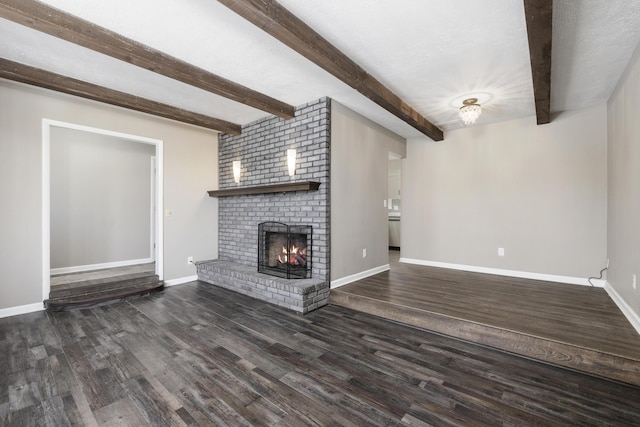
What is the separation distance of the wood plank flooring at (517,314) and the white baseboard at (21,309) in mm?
3474

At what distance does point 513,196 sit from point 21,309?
658 centimetres

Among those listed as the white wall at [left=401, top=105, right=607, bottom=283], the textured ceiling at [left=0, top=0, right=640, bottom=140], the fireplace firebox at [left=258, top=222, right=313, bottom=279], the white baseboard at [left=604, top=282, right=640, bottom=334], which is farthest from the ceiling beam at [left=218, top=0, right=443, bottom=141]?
the white baseboard at [left=604, top=282, right=640, bottom=334]

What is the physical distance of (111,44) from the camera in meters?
2.30

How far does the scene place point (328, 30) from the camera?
2252 mm

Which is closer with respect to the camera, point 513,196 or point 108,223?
A: point 513,196

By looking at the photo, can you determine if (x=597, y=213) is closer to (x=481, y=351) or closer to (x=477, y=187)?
(x=477, y=187)

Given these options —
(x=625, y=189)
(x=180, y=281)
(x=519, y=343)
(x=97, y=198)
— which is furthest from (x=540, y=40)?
(x=97, y=198)

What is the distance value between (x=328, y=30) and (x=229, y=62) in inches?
41.7

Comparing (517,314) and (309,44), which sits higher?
(309,44)

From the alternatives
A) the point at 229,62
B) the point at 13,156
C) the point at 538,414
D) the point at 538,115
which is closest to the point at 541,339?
the point at 538,414

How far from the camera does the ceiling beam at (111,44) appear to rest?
6.35 ft

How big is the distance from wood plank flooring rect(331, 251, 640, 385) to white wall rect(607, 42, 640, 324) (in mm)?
286

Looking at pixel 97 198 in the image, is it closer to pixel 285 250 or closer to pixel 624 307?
pixel 285 250

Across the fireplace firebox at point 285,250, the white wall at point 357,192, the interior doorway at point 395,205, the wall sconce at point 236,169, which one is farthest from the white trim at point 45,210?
the interior doorway at point 395,205
